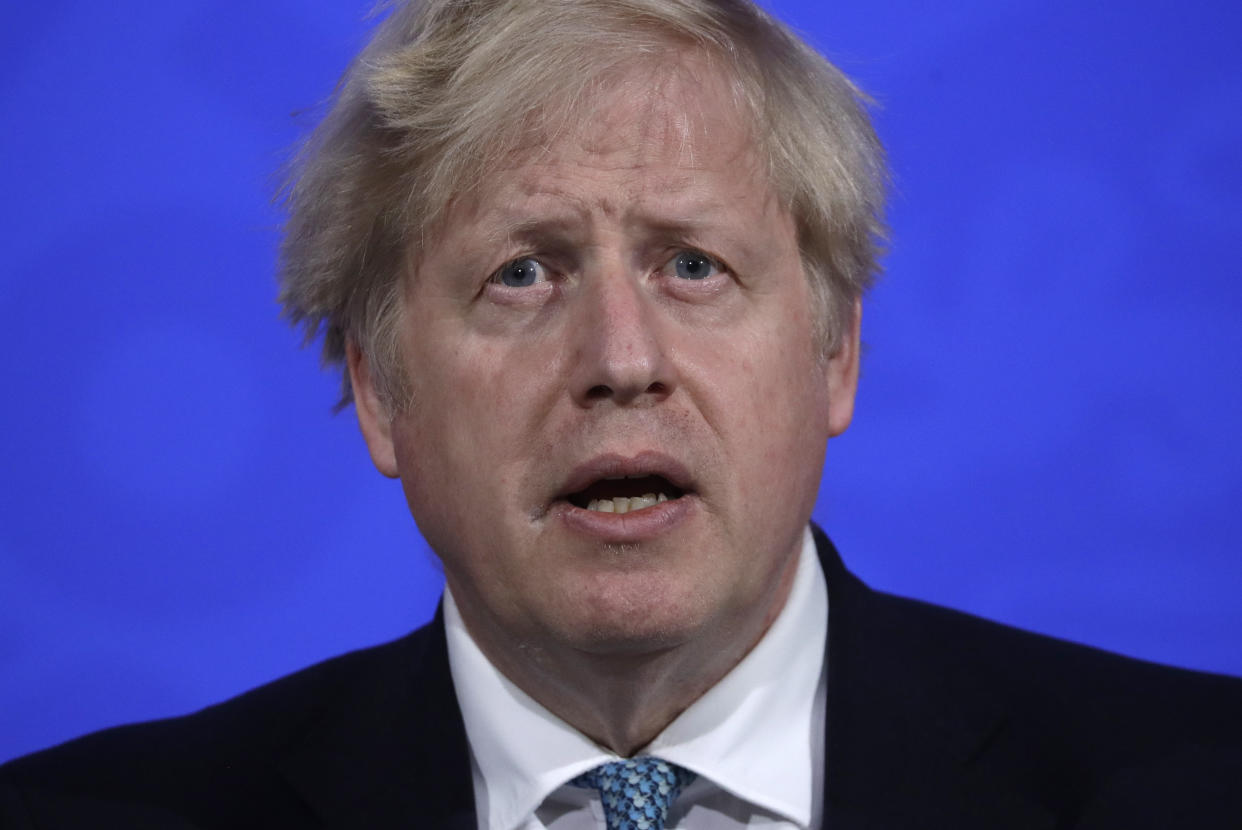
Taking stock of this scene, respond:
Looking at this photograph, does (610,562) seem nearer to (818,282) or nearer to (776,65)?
(818,282)

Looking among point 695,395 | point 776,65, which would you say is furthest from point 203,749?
point 776,65

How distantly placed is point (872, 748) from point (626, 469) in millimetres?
441

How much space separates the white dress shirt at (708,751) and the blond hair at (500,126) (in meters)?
0.37

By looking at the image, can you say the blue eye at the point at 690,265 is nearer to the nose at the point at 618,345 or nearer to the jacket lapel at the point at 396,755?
the nose at the point at 618,345

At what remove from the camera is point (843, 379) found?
204 centimetres

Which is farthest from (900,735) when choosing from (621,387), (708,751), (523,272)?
(523,272)

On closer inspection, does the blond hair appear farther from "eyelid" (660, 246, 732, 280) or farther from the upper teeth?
the upper teeth

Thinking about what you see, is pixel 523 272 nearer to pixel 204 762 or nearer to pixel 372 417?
pixel 372 417

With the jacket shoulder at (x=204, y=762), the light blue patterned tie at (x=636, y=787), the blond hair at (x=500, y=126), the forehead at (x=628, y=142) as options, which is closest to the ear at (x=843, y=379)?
the blond hair at (x=500, y=126)

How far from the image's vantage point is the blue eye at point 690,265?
185 cm

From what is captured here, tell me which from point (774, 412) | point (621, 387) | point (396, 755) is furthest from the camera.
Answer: point (396, 755)

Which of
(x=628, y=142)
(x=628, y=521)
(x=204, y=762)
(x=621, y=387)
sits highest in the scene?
(x=628, y=142)

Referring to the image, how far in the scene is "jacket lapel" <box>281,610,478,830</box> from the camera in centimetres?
191

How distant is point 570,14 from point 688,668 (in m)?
0.73
